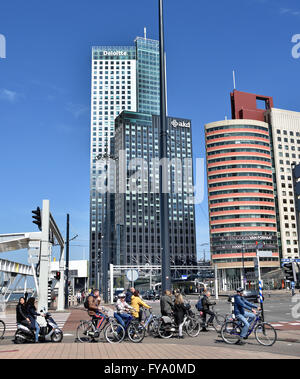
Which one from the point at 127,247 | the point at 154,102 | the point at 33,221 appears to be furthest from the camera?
the point at 154,102

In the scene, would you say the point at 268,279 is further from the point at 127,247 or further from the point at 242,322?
the point at 242,322

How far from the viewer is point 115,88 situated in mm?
191625

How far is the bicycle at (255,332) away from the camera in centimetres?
1166

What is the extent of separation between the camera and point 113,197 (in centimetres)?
16600

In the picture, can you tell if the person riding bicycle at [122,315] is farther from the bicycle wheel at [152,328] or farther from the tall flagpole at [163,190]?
the tall flagpole at [163,190]

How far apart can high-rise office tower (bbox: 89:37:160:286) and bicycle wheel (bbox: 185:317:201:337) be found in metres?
170

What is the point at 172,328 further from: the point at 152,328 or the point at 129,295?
the point at 129,295

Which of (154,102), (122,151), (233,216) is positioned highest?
(154,102)

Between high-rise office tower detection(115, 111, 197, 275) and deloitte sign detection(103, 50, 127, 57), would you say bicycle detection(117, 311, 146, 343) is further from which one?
deloitte sign detection(103, 50, 127, 57)

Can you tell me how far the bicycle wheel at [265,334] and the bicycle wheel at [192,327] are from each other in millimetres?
2557

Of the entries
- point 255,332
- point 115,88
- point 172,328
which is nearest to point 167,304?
point 172,328

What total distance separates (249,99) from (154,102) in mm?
76362
